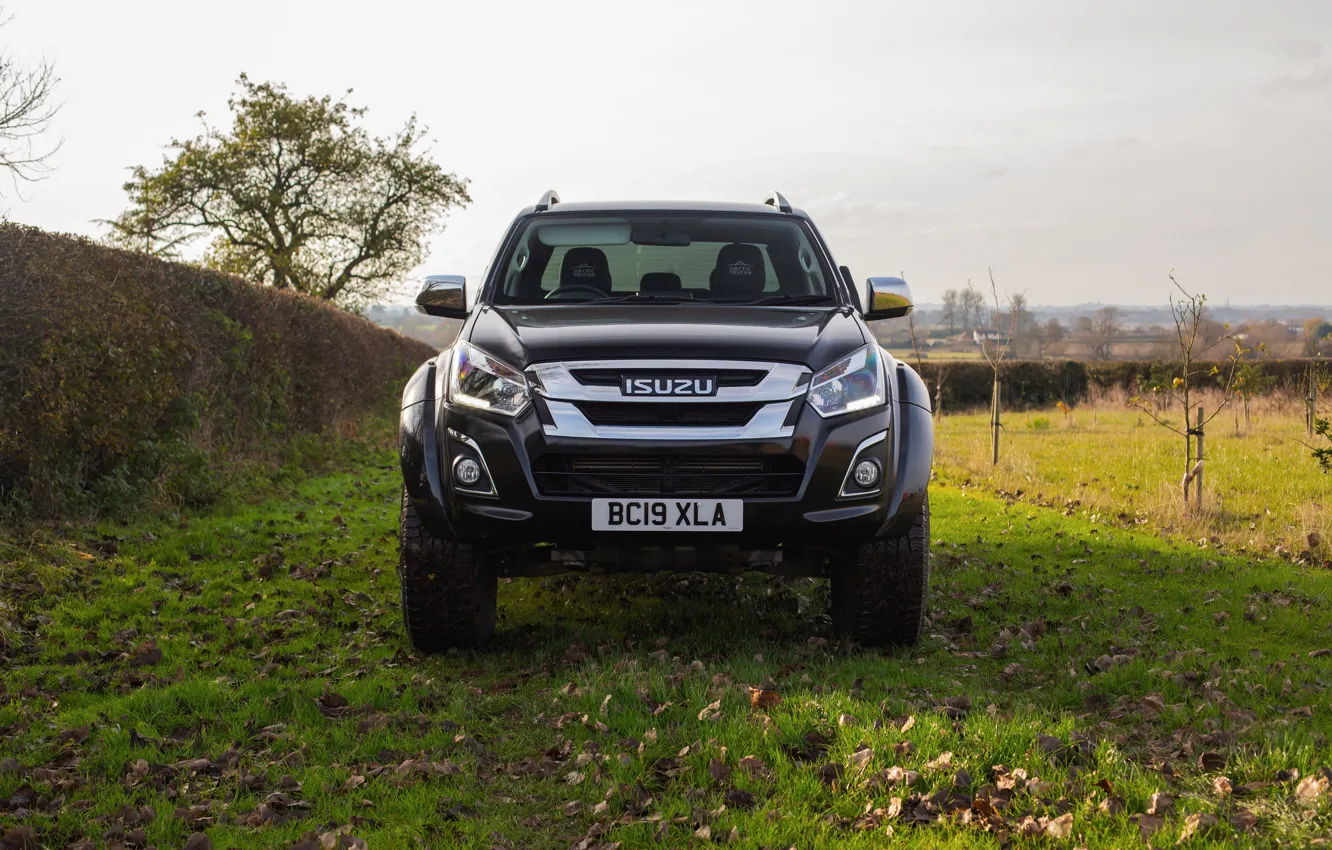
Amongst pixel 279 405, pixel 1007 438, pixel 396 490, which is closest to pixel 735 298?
pixel 396 490

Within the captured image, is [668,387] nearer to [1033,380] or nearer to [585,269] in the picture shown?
[585,269]

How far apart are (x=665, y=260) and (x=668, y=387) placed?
1.66m

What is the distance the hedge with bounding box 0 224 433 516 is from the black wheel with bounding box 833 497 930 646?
5.79m

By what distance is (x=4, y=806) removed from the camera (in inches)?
141

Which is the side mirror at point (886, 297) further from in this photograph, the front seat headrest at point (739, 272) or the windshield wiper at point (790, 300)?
the front seat headrest at point (739, 272)

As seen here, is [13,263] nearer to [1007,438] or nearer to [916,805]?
[916,805]

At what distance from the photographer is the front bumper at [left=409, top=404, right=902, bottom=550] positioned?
454 cm

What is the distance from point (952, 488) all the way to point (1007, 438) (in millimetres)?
7383

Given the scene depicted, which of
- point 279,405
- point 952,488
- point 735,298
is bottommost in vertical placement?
point 952,488

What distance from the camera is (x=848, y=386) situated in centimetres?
470

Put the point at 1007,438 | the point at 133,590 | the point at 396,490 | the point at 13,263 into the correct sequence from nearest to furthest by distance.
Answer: the point at 133,590 → the point at 13,263 → the point at 396,490 → the point at 1007,438

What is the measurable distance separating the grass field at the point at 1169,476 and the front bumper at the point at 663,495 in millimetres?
5547

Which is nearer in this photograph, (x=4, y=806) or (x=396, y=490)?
(x=4, y=806)

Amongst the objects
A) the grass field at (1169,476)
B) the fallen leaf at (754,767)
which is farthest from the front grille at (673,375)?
the grass field at (1169,476)
